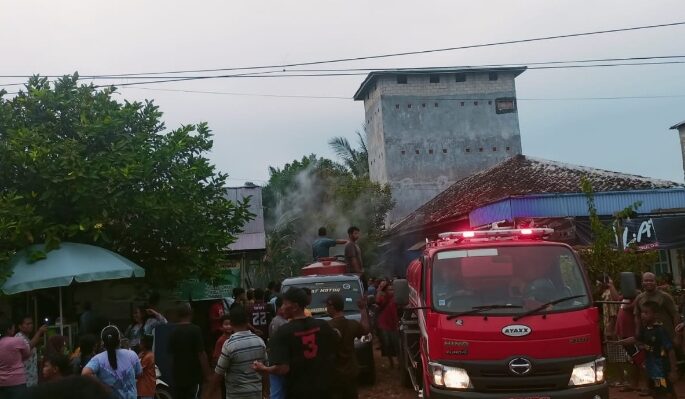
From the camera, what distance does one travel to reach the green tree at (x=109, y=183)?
1260 cm

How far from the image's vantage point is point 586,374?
7.11m

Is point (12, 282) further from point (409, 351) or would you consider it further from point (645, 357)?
point (645, 357)

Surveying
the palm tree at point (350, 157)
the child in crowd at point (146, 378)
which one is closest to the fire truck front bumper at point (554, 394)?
the child in crowd at point (146, 378)

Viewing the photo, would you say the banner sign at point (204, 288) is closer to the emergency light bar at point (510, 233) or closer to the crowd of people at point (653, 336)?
the emergency light bar at point (510, 233)

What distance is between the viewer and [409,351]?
1094 cm

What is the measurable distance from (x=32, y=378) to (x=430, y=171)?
116 feet

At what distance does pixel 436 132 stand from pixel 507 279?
120ft

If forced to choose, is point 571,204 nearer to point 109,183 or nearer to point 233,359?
point 109,183

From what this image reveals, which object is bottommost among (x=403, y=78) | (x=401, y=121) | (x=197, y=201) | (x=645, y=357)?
(x=645, y=357)

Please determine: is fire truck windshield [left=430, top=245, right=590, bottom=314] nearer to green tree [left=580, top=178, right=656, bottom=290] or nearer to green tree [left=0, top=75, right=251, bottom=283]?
green tree [left=580, top=178, right=656, bottom=290]

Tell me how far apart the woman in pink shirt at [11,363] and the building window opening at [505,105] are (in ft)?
128

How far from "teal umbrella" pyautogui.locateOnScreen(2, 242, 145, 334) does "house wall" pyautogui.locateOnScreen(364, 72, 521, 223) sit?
31.2 m

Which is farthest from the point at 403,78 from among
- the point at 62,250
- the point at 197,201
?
the point at 62,250

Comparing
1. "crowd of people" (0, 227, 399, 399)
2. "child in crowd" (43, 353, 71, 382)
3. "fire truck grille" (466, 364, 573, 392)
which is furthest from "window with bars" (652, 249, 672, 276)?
"child in crowd" (43, 353, 71, 382)
